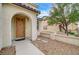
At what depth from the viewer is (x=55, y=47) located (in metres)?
5.21

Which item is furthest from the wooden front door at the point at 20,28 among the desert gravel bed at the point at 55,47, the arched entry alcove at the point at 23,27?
the desert gravel bed at the point at 55,47

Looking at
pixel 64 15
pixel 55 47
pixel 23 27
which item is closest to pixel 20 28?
pixel 23 27

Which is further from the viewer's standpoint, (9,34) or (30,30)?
(30,30)

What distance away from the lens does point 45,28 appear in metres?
5.39

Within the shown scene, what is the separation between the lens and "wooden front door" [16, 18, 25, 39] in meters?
7.30

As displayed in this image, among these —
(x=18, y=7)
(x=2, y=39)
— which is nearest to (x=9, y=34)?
(x=2, y=39)

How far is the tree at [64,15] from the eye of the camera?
16.3ft

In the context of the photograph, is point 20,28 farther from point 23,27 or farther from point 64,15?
point 64,15

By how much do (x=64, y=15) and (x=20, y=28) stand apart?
10.7 feet

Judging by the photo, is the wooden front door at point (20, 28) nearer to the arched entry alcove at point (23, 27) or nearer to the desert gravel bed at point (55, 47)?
the arched entry alcove at point (23, 27)

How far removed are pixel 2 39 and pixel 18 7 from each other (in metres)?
1.70
